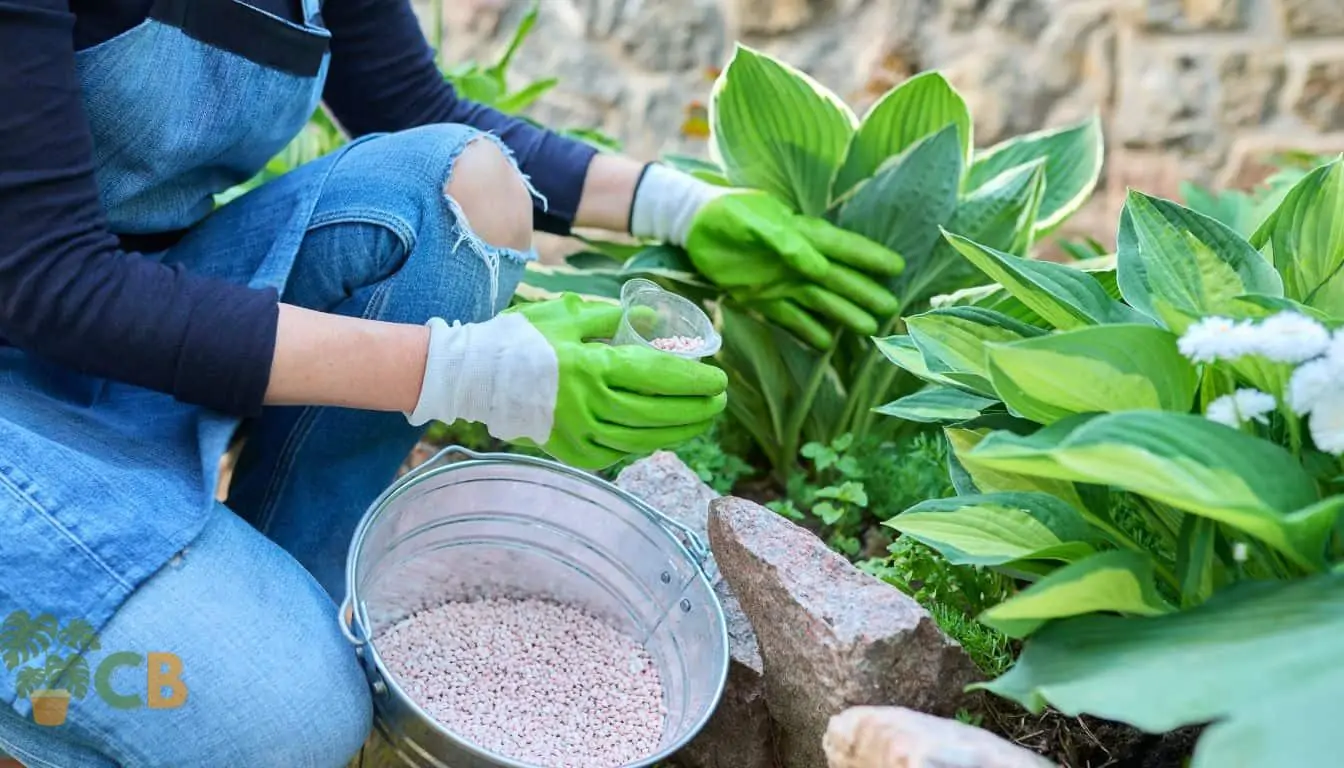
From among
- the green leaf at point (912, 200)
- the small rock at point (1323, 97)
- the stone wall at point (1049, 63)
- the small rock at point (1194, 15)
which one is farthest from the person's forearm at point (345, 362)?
the small rock at point (1323, 97)

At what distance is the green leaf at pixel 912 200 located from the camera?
4.47ft

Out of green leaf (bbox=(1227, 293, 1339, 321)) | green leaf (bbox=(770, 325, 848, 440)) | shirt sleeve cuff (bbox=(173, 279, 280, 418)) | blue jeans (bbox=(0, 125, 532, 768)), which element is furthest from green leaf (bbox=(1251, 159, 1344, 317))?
shirt sleeve cuff (bbox=(173, 279, 280, 418))

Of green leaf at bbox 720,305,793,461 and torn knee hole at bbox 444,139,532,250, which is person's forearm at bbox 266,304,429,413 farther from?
green leaf at bbox 720,305,793,461

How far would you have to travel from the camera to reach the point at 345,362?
97 cm

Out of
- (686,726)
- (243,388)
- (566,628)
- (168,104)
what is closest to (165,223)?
(168,104)

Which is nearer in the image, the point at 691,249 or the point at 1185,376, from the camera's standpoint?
the point at 1185,376

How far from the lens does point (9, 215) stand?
90 cm

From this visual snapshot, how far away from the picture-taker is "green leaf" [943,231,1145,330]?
0.91 meters

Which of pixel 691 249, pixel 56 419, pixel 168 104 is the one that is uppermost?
pixel 168 104

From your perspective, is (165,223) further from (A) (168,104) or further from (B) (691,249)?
(B) (691,249)

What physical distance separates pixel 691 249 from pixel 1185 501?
0.78 meters

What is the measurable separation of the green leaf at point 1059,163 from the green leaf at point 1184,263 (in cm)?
→ 55

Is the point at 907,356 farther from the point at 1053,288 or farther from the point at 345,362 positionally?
the point at 345,362

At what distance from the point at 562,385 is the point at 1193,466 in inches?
19.3
